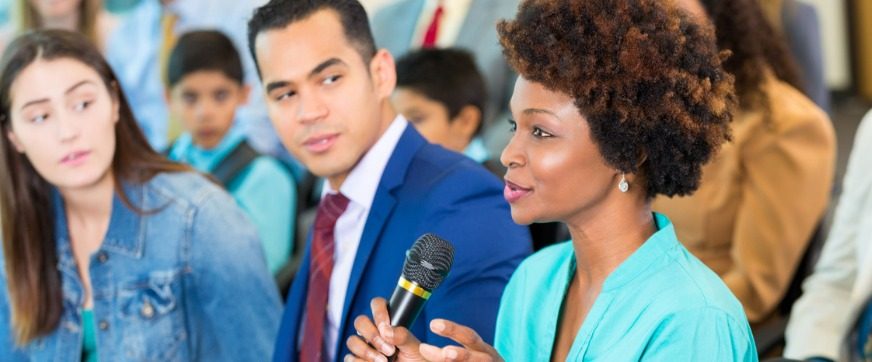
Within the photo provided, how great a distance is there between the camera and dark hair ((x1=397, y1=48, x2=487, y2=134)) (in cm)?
279

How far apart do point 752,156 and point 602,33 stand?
1.29 meters

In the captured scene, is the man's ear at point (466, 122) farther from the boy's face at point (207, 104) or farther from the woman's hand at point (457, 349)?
the woman's hand at point (457, 349)

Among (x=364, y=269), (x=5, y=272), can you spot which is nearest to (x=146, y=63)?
(x=5, y=272)

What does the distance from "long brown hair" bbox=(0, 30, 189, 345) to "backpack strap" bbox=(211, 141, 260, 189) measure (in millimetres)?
913

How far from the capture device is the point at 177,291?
201 centimetres

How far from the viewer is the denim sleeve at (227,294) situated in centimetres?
200

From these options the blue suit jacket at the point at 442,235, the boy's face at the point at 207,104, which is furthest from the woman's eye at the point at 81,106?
the boy's face at the point at 207,104

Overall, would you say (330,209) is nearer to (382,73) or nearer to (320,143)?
(320,143)

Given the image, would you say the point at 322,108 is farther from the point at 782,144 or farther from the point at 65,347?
the point at 782,144

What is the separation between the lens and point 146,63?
4.00 meters

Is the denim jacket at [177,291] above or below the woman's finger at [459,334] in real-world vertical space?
below

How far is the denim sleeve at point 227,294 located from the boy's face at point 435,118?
0.83m

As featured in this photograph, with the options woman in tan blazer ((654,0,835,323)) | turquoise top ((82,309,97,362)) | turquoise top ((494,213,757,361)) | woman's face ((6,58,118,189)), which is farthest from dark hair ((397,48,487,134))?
turquoise top ((494,213,757,361))

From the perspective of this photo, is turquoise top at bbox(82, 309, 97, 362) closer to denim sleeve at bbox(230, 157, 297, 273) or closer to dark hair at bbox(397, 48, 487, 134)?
denim sleeve at bbox(230, 157, 297, 273)
